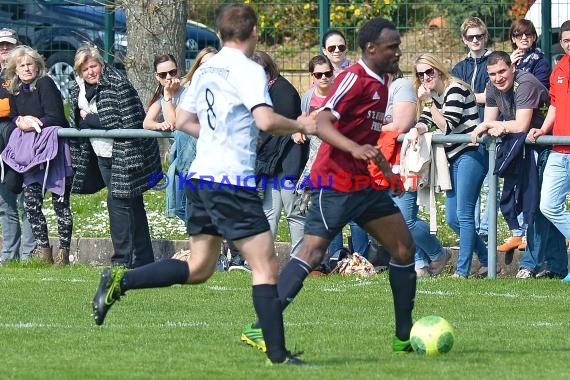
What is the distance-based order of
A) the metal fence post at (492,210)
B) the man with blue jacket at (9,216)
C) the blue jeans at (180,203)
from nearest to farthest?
the metal fence post at (492,210) < the blue jeans at (180,203) < the man with blue jacket at (9,216)

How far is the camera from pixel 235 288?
1192 centimetres

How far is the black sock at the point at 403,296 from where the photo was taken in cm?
830

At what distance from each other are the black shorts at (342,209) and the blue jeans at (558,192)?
4292mm

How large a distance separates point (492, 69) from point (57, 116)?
15.1 feet

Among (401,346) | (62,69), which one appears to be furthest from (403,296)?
(62,69)

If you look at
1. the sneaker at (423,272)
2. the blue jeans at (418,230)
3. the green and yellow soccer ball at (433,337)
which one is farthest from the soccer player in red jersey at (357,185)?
the sneaker at (423,272)

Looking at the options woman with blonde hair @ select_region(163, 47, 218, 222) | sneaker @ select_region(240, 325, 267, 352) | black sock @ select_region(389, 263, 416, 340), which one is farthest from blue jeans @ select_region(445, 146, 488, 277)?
sneaker @ select_region(240, 325, 267, 352)

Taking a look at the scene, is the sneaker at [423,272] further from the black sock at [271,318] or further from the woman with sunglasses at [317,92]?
the black sock at [271,318]

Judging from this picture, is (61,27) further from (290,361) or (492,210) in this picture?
(290,361)

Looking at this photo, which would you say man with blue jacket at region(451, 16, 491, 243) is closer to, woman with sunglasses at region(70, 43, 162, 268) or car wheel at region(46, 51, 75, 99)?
woman with sunglasses at region(70, 43, 162, 268)

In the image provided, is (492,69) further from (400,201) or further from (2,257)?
(2,257)

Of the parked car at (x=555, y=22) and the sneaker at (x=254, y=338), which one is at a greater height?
the parked car at (x=555, y=22)

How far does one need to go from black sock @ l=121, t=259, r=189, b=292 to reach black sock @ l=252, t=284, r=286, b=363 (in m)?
0.69

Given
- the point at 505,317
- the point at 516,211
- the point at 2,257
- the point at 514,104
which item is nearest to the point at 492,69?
the point at 514,104
